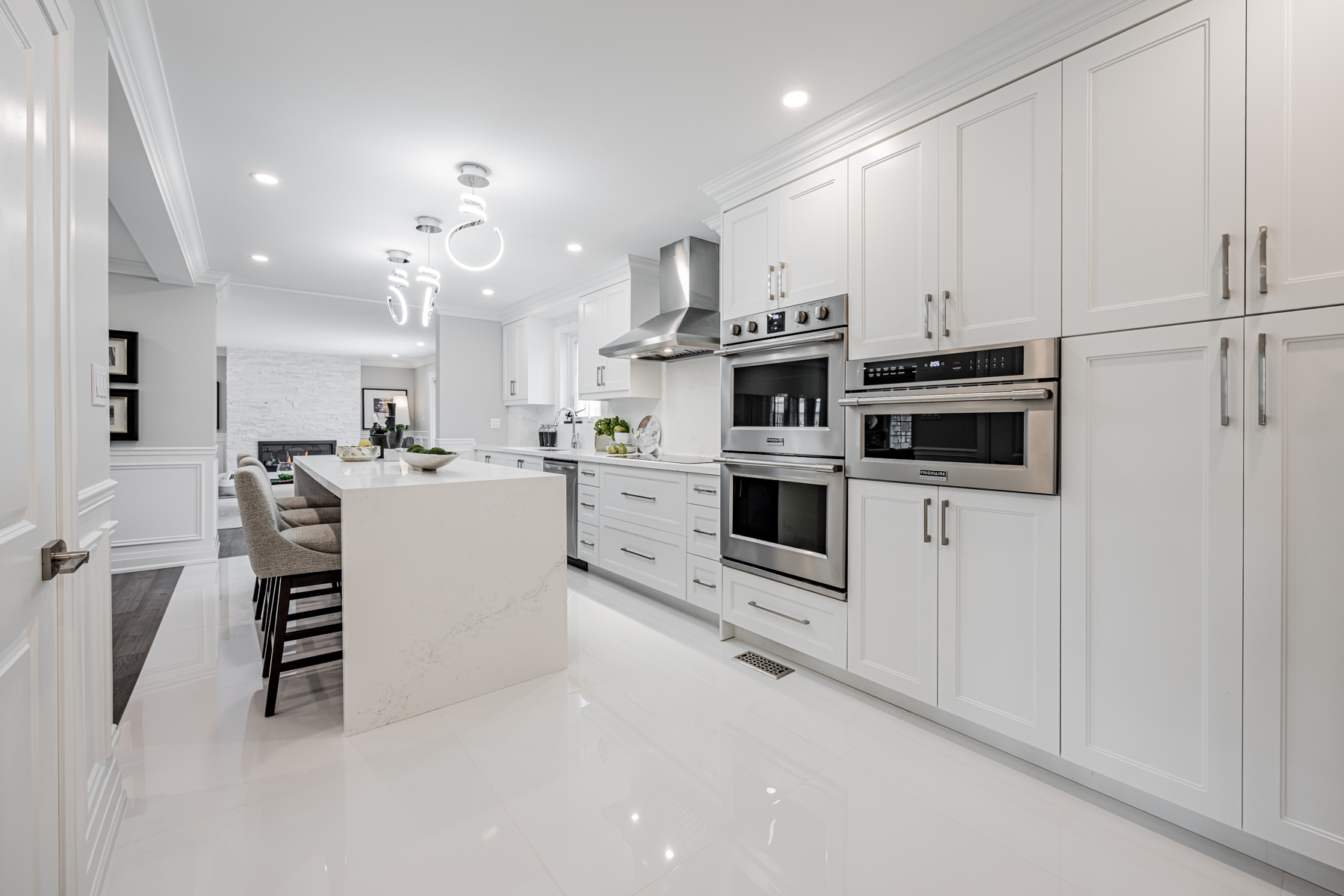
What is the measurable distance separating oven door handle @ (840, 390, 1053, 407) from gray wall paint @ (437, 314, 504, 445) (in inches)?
187

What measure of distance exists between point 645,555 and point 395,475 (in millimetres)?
1569

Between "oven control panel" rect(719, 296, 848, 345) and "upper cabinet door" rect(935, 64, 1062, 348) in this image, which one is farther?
"oven control panel" rect(719, 296, 848, 345)

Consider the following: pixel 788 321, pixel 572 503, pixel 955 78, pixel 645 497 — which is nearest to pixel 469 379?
pixel 572 503

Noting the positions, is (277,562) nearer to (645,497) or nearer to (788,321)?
(645,497)

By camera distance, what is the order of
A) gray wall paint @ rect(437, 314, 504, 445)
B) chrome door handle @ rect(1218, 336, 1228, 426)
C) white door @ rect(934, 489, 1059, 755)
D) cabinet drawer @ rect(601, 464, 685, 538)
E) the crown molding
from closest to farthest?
1. chrome door handle @ rect(1218, 336, 1228, 426)
2. the crown molding
3. white door @ rect(934, 489, 1059, 755)
4. cabinet drawer @ rect(601, 464, 685, 538)
5. gray wall paint @ rect(437, 314, 504, 445)

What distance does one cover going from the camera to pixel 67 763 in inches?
46.9

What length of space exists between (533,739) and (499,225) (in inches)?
118

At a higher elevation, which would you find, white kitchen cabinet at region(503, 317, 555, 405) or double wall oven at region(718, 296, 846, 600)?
white kitchen cabinet at region(503, 317, 555, 405)

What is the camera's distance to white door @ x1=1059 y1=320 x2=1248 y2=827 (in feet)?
4.83

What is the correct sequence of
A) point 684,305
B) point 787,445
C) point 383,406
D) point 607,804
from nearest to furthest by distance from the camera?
point 607,804, point 787,445, point 684,305, point 383,406

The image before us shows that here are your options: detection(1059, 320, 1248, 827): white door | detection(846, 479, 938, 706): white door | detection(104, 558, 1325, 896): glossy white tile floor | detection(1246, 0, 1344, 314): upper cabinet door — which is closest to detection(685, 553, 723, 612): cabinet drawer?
detection(104, 558, 1325, 896): glossy white tile floor

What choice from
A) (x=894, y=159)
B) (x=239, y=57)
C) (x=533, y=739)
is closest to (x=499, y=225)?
(x=239, y=57)

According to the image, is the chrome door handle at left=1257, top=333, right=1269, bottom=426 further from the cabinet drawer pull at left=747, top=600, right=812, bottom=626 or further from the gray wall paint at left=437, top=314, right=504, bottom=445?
the gray wall paint at left=437, top=314, right=504, bottom=445

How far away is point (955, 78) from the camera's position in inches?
79.6
